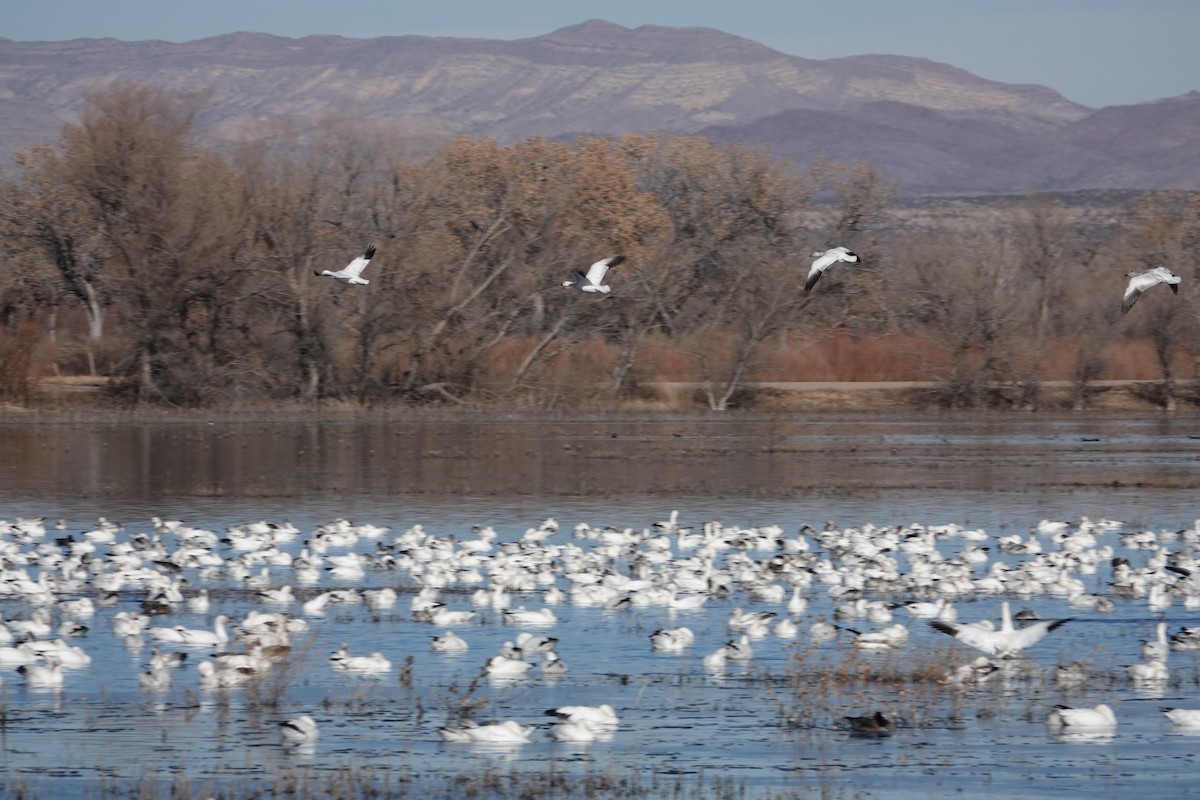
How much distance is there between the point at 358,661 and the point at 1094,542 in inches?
431

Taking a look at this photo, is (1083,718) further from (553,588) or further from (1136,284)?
(1136,284)

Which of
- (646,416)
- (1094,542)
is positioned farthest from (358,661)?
(646,416)

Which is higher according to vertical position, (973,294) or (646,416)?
(973,294)

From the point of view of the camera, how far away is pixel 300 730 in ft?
37.9

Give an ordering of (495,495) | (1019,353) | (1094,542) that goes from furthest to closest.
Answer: (1019,353) → (495,495) → (1094,542)

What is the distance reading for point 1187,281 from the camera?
53312 millimetres

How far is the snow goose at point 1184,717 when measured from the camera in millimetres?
12117

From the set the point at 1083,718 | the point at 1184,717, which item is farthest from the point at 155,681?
the point at 1184,717

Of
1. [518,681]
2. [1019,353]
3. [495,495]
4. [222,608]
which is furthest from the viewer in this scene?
[1019,353]

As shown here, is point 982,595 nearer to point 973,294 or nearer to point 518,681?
point 518,681

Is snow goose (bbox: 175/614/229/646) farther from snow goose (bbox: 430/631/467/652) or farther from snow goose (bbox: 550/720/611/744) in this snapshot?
snow goose (bbox: 550/720/611/744)

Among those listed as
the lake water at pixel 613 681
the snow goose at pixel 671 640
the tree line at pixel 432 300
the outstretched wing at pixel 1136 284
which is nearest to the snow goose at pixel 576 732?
the lake water at pixel 613 681

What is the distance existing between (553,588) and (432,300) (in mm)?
33065

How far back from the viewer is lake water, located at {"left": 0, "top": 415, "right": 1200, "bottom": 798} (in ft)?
36.1
